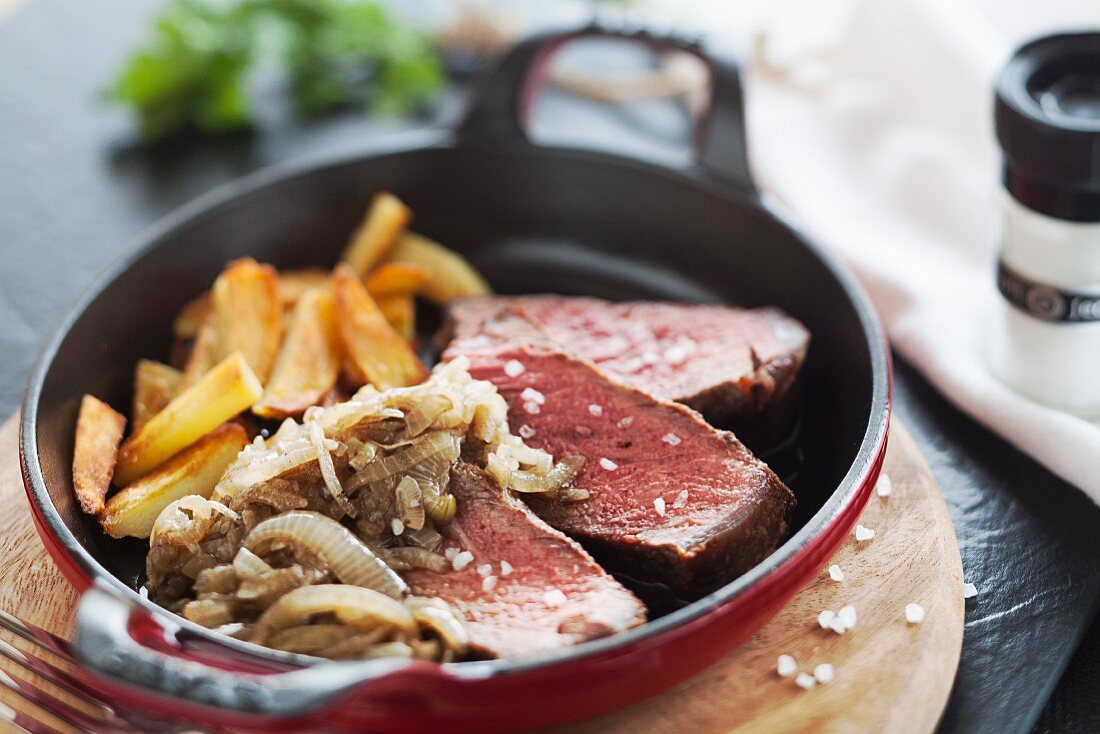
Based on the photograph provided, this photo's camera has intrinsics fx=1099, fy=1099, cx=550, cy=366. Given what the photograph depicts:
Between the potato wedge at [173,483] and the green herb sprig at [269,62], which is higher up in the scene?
the green herb sprig at [269,62]

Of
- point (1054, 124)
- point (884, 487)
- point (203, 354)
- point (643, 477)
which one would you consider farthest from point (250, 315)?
point (1054, 124)

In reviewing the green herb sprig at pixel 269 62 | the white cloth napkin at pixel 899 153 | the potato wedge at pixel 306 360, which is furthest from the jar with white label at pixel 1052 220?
the green herb sprig at pixel 269 62

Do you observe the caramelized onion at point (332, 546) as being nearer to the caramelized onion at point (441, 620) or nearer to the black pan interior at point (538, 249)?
the caramelized onion at point (441, 620)

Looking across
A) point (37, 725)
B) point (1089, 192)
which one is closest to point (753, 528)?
point (1089, 192)

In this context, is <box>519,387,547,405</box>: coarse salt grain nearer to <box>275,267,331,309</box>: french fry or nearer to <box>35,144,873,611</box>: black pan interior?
<box>35,144,873,611</box>: black pan interior

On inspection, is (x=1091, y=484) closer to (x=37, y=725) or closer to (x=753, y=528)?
(x=753, y=528)
